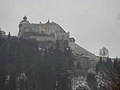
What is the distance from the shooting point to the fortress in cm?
11631

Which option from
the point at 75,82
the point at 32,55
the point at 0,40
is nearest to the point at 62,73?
the point at 75,82

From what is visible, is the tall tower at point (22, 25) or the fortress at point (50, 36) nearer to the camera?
the fortress at point (50, 36)

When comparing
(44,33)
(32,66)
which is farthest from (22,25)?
(32,66)

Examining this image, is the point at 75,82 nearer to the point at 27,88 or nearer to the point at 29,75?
the point at 29,75

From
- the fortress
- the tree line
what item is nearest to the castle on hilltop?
the fortress

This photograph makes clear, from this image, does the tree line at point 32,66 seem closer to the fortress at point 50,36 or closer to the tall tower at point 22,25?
the fortress at point 50,36

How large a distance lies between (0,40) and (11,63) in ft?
34.0

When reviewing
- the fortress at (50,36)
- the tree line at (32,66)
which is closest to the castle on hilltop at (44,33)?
the fortress at (50,36)

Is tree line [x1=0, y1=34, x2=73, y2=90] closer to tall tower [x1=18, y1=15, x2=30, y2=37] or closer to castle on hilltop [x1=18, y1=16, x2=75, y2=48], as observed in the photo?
castle on hilltop [x1=18, y1=16, x2=75, y2=48]

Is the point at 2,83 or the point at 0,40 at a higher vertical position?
the point at 0,40

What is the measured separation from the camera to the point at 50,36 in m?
120

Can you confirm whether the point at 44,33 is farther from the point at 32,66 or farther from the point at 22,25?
the point at 32,66

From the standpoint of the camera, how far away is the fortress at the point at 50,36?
116312 mm

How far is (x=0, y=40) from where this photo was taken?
105375 mm
